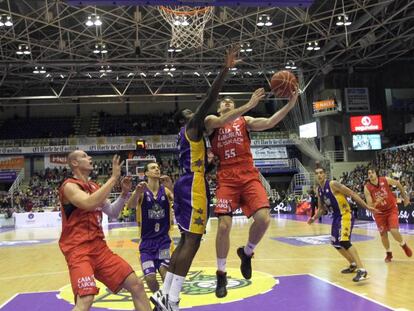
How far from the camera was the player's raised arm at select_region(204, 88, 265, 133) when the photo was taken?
452 centimetres

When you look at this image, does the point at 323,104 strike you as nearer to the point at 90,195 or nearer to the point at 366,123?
the point at 366,123

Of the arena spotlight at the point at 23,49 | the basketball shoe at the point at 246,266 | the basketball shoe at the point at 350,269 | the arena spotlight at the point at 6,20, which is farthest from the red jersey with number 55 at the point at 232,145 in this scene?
the arena spotlight at the point at 23,49

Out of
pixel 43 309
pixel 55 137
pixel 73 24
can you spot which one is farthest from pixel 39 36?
pixel 43 309

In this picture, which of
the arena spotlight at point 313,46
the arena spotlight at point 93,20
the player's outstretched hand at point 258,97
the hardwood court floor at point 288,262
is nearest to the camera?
the player's outstretched hand at point 258,97

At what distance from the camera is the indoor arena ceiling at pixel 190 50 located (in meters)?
23.5

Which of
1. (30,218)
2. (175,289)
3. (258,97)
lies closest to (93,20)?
(30,218)

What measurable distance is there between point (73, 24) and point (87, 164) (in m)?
23.5

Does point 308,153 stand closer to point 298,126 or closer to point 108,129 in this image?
point 298,126

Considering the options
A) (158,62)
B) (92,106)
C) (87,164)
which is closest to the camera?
(87,164)

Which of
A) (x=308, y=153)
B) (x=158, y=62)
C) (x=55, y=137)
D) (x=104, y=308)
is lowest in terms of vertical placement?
(x=104, y=308)

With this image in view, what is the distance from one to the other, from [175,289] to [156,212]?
6.41ft

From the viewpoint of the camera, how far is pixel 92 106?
135ft

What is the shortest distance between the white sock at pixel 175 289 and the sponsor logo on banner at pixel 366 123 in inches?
1173

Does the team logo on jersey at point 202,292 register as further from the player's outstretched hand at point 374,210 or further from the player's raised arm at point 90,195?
the player's raised arm at point 90,195
